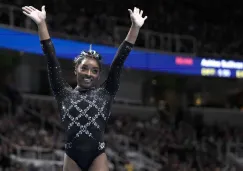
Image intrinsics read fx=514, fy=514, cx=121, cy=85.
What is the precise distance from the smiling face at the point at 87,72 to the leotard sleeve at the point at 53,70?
13cm

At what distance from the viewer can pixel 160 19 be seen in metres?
17.8

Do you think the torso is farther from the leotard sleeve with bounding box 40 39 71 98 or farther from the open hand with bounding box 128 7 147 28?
the open hand with bounding box 128 7 147 28

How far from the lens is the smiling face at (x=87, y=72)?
12.1ft

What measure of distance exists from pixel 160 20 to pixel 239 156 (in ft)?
17.2

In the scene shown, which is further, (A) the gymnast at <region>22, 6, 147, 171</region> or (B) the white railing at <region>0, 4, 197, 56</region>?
(B) the white railing at <region>0, 4, 197, 56</region>

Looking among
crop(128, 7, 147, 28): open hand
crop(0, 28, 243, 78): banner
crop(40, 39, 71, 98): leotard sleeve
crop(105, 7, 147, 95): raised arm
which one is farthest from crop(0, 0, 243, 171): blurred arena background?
crop(128, 7, 147, 28): open hand

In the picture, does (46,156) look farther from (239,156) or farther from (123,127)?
(239,156)

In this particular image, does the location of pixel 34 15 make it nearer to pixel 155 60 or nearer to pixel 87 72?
pixel 87 72

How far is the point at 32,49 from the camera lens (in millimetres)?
12953

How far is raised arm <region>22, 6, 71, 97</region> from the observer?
369cm

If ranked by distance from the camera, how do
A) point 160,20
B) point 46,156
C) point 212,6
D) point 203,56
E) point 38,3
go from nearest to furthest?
point 46,156
point 38,3
point 203,56
point 160,20
point 212,6

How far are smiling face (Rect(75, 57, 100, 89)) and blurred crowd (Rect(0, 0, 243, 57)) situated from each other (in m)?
9.20

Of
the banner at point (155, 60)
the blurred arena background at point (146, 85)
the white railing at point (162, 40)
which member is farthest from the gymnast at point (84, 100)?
the white railing at point (162, 40)

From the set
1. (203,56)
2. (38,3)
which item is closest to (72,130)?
(38,3)
